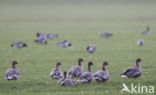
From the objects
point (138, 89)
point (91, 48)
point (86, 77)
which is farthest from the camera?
point (91, 48)

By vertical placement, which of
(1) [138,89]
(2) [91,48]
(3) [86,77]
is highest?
(2) [91,48]

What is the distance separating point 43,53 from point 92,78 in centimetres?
1154

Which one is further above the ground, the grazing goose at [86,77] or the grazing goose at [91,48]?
the grazing goose at [91,48]

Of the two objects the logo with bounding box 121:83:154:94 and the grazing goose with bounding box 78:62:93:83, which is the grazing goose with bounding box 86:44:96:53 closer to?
the grazing goose with bounding box 78:62:93:83

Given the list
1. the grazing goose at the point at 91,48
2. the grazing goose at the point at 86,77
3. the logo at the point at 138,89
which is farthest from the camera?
the grazing goose at the point at 91,48

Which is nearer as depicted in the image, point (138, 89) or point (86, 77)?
point (138, 89)

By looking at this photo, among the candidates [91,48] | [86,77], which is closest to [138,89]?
[86,77]

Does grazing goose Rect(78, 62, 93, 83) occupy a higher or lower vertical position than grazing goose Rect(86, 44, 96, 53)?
lower

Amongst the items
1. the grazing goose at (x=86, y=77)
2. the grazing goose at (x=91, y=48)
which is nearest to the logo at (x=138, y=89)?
the grazing goose at (x=86, y=77)

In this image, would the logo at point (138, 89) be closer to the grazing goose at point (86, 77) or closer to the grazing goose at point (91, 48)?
→ the grazing goose at point (86, 77)

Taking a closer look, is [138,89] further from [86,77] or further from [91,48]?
[91,48]

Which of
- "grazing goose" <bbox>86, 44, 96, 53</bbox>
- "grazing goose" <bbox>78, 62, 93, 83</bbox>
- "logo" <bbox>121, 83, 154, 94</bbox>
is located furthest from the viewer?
"grazing goose" <bbox>86, 44, 96, 53</bbox>

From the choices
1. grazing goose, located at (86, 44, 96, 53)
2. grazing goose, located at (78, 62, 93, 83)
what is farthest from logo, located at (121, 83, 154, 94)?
grazing goose, located at (86, 44, 96, 53)

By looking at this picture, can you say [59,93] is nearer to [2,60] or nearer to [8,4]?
[2,60]
